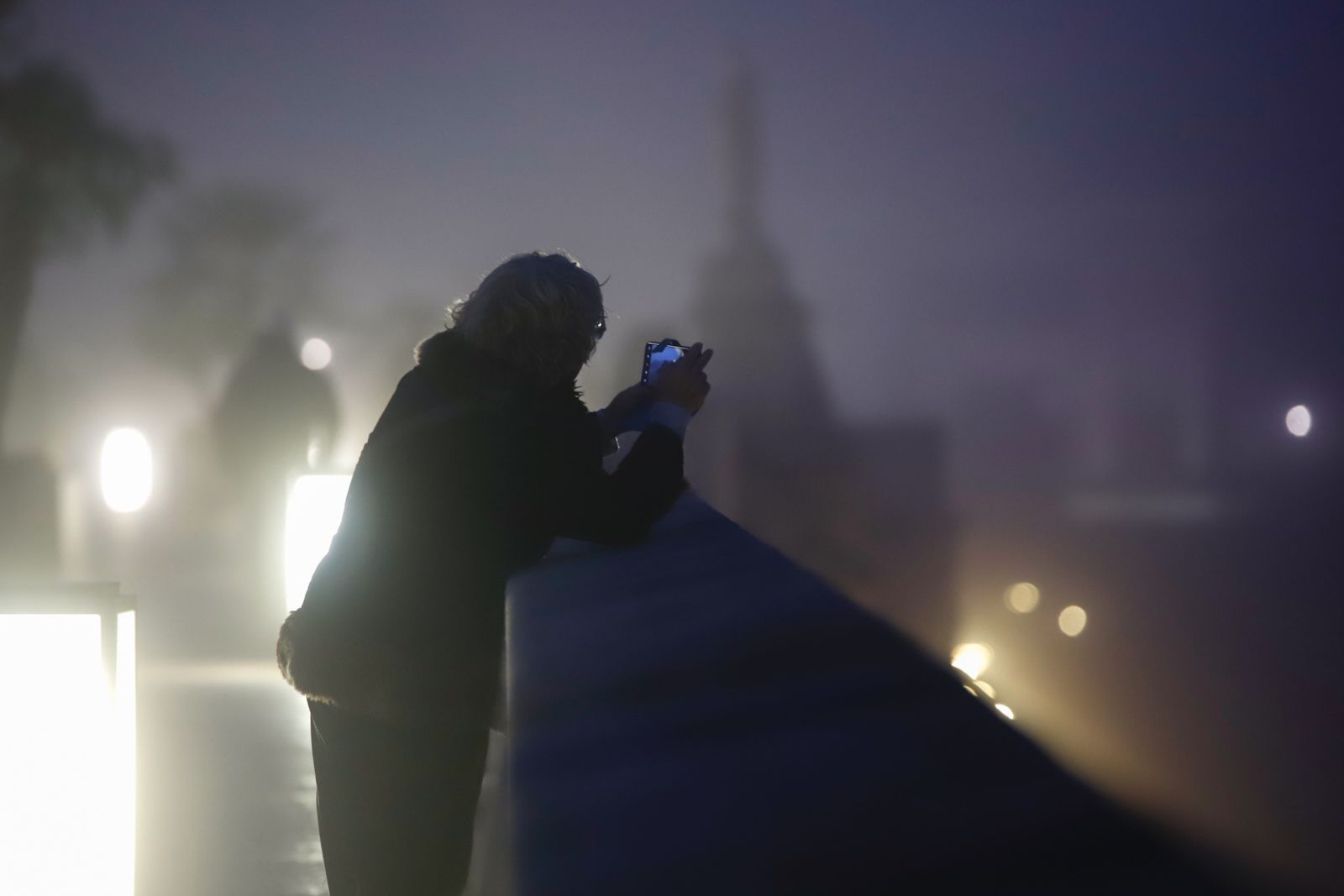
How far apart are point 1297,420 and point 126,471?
258 ft

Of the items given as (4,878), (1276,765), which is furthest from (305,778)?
A: (1276,765)

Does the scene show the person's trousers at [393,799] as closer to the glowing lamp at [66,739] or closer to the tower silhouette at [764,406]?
the glowing lamp at [66,739]

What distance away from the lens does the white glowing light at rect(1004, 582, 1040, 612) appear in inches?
3127

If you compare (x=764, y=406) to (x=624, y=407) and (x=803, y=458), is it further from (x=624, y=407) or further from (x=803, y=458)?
(x=624, y=407)

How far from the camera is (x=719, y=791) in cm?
60

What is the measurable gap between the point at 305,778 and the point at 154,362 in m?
9.93

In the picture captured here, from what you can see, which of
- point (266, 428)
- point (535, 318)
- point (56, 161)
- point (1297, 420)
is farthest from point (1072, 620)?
point (535, 318)

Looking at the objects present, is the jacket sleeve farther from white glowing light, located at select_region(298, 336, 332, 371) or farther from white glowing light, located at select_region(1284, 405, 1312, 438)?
white glowing light, located at select_region(1284, 405, 1312, 438)

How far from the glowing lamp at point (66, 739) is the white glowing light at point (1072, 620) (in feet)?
311

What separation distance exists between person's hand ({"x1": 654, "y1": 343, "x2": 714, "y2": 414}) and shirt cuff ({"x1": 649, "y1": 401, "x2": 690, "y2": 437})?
1 cm

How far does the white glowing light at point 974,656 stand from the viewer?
63.0m

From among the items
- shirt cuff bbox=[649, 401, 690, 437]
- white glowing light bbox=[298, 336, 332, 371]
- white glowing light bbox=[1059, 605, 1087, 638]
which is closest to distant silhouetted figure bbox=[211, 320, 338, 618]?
white glowing light bbox=[298, 336, 332, 371]

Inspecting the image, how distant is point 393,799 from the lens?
6.36 ft

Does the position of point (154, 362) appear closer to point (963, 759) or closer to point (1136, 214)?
point (963, 759)
